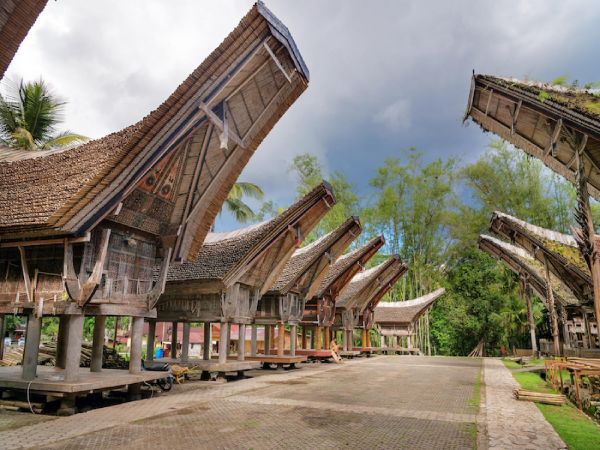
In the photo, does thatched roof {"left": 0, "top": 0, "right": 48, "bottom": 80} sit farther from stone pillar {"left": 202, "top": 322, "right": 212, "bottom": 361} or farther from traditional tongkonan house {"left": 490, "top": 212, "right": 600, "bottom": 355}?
traditional tongkonan house {"left": 490, "top": 212, "right": 600, "bottom": 355}

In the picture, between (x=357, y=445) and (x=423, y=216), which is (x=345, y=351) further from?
(x=357, y=445)

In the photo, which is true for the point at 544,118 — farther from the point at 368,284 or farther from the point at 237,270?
the point at 368,284

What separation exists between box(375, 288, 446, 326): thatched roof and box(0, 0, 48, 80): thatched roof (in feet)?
106

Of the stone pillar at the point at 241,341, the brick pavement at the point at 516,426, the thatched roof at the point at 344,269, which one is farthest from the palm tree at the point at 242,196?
the brick pavement at the point at 516,426

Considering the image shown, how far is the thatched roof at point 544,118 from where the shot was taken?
8.33 meters

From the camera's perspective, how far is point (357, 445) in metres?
5.99

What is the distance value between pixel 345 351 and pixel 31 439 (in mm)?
22385

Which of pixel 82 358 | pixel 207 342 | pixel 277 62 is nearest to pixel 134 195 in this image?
pixel 277 62

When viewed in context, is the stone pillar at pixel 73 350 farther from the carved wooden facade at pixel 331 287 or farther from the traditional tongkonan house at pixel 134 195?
the carved wooden facade at pixel 331 287

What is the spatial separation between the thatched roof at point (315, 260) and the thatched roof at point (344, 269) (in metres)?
2.54

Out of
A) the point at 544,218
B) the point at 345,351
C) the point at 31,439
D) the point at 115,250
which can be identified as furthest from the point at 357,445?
the point at 544,218

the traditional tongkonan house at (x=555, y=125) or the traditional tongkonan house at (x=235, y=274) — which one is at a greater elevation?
the traditional tongkonan house at (x=555, y=125)

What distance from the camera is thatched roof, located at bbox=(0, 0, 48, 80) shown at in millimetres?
4047

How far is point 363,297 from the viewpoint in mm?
29688
